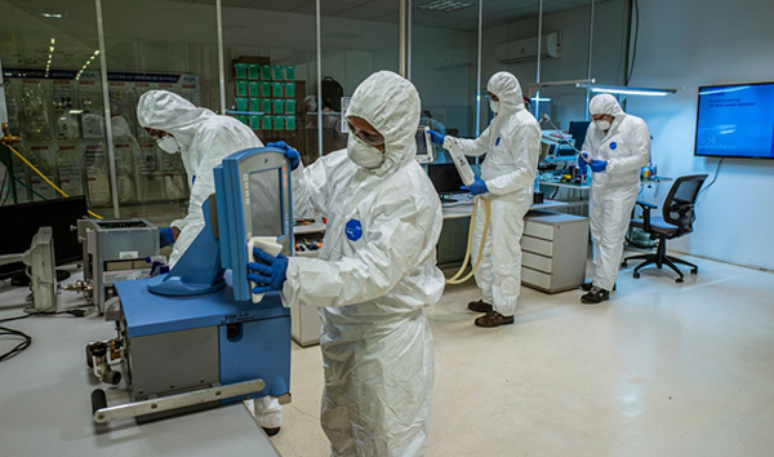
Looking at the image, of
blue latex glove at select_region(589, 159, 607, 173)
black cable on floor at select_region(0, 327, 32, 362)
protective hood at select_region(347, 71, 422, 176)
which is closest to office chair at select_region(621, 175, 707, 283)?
blue latex glove at select_region(589, 159, 607, 173)

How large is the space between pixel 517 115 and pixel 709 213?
3.01 metres

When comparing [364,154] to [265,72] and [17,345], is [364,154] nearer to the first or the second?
[17,345]

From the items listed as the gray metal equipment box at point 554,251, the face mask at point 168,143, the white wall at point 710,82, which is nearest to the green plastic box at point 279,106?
the face mask at point 168,143

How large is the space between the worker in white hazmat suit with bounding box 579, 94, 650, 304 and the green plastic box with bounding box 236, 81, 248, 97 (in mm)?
2623

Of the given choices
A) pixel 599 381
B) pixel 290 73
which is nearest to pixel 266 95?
pixel 290 73

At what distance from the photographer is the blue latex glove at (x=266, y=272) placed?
105cm

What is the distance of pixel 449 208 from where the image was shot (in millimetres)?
4223

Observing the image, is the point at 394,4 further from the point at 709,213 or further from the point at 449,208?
the point at 709,213

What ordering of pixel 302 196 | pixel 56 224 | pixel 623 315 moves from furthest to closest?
pixel 623 315, pixel 56 224, pixel 302 196

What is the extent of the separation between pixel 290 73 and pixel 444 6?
5.45 ft

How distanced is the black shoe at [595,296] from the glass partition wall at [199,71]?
69.7 inches

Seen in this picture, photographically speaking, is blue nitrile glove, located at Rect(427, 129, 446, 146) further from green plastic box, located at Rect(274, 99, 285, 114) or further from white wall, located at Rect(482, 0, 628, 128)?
white wall, located at Rect(482, 0, 628, 128)

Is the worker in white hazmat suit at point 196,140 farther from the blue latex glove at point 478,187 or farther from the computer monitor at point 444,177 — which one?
the computer monitor at point 444,177

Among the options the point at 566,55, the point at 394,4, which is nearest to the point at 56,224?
the point at 394,4
